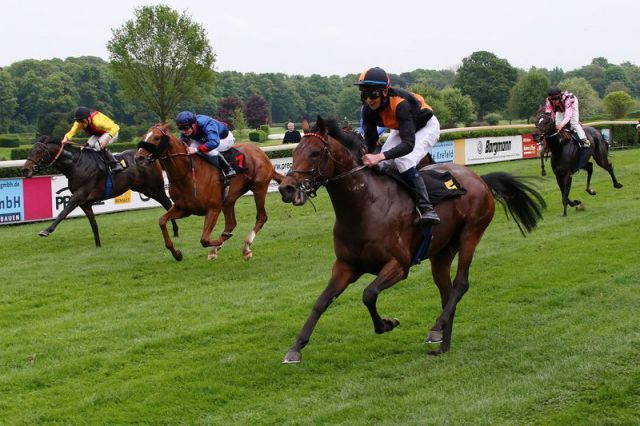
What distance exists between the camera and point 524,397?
5.41 meters

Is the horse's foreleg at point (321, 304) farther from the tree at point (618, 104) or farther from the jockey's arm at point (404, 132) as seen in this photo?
the tree at point (618, 104)

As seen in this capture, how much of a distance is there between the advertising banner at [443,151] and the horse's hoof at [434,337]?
19425 millimetres

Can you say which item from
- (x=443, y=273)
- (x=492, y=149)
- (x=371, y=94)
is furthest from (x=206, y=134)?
(x=492, y=149)

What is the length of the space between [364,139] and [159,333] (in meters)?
2.71

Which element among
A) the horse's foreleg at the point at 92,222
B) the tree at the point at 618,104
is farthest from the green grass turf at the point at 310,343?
the tree at the point at 618,104

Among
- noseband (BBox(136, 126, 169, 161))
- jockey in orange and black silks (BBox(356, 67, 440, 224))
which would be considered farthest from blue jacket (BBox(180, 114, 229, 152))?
jockey in orange and black silks (BBox(356, 67, 440, 224))

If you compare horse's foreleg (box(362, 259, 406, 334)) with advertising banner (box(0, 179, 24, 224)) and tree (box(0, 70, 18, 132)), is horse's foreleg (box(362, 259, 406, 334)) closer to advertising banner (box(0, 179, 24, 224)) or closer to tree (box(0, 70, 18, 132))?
advertising banner (box(0, 179, 24, 224))

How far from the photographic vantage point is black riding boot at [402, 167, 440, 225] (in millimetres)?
6629

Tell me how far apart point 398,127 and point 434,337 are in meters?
1.80

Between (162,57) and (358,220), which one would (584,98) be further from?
(358,220)

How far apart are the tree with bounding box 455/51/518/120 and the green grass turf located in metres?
78.1

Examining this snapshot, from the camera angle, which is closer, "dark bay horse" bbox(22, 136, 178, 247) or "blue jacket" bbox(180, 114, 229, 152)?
"blue jacket" bbox(180, 114, 229, 152)

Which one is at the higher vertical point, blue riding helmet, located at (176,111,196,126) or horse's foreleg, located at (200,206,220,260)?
blue riding helmet, located at (176,111,196,126)

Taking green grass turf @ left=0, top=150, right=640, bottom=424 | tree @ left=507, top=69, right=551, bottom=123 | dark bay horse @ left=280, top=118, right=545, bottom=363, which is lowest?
green grass turf @ left=0, top=150, right=640, bottom=424
